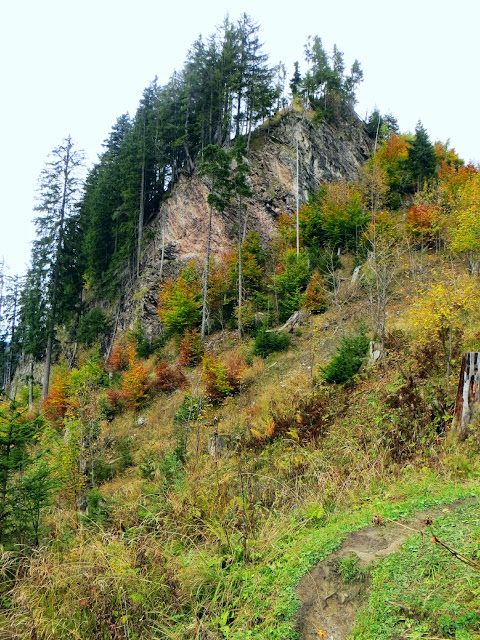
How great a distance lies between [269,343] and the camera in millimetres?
19188

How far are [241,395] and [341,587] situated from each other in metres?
14.2

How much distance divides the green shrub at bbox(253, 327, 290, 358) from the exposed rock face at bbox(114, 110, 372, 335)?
11.2 m

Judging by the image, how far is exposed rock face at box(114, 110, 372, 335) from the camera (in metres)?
30.1

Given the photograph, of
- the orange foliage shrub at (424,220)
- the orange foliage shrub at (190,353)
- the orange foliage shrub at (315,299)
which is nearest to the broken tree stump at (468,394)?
the orange foliage shrub at (315,299)

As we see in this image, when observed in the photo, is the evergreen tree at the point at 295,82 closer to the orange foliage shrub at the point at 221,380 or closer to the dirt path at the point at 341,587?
the orange foliage shrub at the point at 221,380

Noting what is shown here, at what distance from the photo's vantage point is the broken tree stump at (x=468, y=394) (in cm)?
542

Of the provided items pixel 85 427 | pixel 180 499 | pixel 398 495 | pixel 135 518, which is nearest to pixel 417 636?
pixel 398 495

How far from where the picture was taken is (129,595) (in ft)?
9.93

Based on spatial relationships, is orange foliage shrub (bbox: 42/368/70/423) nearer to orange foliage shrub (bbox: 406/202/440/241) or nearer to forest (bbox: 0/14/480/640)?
forest (bbox: 0/14/480/640)

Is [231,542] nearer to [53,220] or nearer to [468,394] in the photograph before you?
[468,394]

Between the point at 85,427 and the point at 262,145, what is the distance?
100ft

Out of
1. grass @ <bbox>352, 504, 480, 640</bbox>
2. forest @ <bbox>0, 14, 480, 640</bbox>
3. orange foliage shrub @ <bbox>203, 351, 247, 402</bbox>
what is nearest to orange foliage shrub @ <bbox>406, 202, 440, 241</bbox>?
Answer: forest @ <bbox>0, 14, 480, 640</bbox>

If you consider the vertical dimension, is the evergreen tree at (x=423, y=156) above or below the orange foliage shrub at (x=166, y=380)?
above

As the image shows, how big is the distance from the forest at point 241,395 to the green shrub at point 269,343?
112 millimetres
